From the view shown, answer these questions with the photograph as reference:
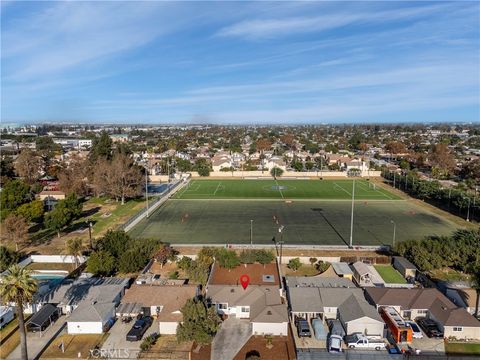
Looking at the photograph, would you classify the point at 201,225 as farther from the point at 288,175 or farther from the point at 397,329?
the point at 288,175

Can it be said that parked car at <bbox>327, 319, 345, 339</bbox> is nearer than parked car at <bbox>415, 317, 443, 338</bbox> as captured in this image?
Yes

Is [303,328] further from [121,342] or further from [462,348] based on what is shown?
[121,342]

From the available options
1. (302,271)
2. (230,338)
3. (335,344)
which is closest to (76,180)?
(302,271)

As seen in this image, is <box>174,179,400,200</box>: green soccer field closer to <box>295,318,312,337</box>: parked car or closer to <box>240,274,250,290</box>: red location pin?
<box>240,274,250,290</box>: red location pin

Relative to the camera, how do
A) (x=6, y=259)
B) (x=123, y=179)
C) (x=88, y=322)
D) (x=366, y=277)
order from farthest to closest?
1. (x=123, y=179)
2. (x=6, y=259)
3. (x=366, y=277)
4. (x=88, y=322)

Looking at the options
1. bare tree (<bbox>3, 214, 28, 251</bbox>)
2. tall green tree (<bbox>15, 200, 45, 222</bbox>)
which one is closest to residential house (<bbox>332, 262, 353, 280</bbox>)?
bare tree (<bbox>3, 214, 28, 251</bbox>)
